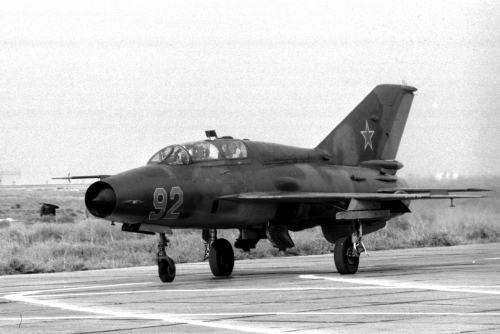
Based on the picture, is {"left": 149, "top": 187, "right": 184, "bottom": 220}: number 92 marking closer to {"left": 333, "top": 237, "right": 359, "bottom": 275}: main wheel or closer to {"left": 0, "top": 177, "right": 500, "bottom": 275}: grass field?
{"left": 333, "top": 237, "right": 359, "bottom": 275}: main wheel

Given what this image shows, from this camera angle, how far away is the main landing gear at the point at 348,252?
2045 centimetres

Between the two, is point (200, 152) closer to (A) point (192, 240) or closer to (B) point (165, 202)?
(B) point (165, 202)

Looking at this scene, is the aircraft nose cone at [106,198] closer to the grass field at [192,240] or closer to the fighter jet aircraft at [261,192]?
the fighter jet aircraft at [261,192]

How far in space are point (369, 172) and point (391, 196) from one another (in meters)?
3.71

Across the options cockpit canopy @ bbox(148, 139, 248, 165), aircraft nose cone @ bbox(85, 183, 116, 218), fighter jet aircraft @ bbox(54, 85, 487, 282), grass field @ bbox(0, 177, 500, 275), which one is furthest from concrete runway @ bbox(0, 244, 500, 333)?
grass field @ bbox(0, 177, 500, 275)

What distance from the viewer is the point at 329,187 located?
2245cm

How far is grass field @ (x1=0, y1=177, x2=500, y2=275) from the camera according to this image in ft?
92.1

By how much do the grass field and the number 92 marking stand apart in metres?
8.34

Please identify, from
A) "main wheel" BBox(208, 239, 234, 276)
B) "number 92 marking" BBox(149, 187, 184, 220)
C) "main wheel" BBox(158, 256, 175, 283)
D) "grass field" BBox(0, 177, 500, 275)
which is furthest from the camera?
"grass field" BBox(0, 177, 500, 275)

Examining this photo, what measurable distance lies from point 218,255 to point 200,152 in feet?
8.80

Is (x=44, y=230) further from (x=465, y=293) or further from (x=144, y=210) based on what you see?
(x=465, y=293)

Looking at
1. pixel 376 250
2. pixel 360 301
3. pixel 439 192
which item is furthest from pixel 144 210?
pixel 376 250

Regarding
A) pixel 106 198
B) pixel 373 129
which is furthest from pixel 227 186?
pixel 373 129

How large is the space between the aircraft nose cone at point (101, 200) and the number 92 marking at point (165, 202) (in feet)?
3.17
